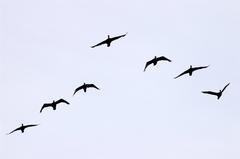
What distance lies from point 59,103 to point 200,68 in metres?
23.3

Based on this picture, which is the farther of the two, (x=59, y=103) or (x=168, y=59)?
(x=59, y=103)

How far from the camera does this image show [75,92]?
347 feet

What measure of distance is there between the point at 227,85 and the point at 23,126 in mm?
32953

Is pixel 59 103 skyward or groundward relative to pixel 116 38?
groundward

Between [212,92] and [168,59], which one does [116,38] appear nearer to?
[168,59]

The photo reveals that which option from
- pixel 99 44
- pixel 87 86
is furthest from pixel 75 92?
pixel 99 44

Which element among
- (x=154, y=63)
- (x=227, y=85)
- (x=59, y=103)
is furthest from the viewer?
(x=59, y=103)

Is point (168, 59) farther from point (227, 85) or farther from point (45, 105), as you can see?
point (45, 105)

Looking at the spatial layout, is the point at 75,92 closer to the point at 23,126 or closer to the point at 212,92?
the point at 23,126

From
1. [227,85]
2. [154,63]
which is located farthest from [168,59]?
[227,85]

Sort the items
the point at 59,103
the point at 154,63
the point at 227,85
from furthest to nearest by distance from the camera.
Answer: the point at 59,103 < the point at 154,63 < the point at 227,85

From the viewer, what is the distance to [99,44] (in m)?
98.9

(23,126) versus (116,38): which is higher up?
(116,38)

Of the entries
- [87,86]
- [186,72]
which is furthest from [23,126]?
[186,72]
